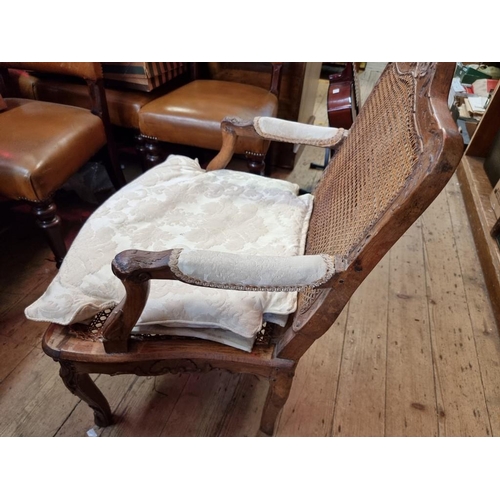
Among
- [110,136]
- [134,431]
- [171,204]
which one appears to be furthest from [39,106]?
[134,431]

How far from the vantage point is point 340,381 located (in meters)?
1.25

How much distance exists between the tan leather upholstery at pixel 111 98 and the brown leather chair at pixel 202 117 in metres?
0.10

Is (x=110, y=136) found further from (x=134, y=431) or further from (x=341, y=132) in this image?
(x=134, y=431)

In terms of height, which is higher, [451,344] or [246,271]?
[246,271]

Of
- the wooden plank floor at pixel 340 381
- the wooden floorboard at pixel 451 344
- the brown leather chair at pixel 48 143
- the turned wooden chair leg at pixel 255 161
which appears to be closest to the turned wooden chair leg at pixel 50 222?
the brown leather chair at pixel 48 143

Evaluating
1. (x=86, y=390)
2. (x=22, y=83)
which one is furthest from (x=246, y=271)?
(x=22, y=83)

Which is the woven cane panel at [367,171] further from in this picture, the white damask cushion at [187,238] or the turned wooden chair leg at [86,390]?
the turned wooden chair leg at [86,390]

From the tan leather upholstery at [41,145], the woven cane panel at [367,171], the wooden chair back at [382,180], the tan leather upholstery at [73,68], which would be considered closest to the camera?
the wooden chair back at [382,180]

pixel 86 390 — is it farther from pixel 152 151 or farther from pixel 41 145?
pixel 152 151

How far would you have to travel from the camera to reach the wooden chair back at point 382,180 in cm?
50

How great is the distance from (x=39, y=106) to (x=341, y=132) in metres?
1.25

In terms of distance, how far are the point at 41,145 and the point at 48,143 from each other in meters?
0.03

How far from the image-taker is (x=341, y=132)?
41.9 inches

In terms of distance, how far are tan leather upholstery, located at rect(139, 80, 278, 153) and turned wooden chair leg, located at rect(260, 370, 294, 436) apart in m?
1.01
